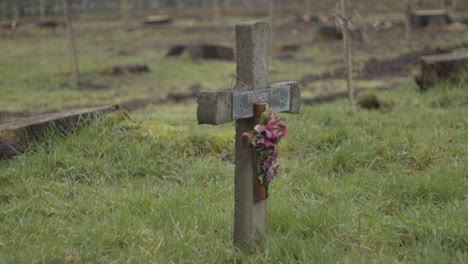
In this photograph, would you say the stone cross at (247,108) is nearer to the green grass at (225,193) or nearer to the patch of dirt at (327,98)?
the green grass at (225,193)

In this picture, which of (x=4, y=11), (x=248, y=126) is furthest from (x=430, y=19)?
(x=4, y=11)

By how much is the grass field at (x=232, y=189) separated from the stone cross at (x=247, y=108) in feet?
0.48

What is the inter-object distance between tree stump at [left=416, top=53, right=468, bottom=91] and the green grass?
1444 mm

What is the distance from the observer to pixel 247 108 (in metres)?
3.34

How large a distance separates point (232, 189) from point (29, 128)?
6.86 ft

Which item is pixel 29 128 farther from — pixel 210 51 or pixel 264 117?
pixel 210 51

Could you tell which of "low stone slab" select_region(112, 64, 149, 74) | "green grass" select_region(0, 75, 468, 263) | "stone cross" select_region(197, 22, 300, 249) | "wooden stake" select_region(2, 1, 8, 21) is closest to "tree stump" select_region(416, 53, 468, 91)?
"green grass" select_region(0, 75, 468, 263)

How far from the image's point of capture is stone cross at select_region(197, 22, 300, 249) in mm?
3275

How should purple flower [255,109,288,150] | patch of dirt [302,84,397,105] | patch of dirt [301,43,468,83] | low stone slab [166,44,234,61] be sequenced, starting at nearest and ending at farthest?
purple flower [255,109,288,150] < patch of dirt [302,84,397,105] < patch of dirt [301,43,468,83] < low stone slab [166,44,234,61]

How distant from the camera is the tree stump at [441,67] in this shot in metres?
8.01

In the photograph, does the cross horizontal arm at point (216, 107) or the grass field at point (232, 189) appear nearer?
the cross horizontal arm at point (216, 107)

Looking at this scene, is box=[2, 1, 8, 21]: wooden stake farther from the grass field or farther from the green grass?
the green grass

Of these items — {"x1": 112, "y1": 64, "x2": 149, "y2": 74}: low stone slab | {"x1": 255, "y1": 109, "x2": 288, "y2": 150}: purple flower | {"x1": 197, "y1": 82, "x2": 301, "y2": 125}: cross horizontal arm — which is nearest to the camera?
{"x1": 197, "y1": 82, "x2": 301, "y2": 125}: cross horizontal arm

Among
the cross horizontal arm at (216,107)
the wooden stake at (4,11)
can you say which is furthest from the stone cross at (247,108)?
the wooden stake at (4,11)
